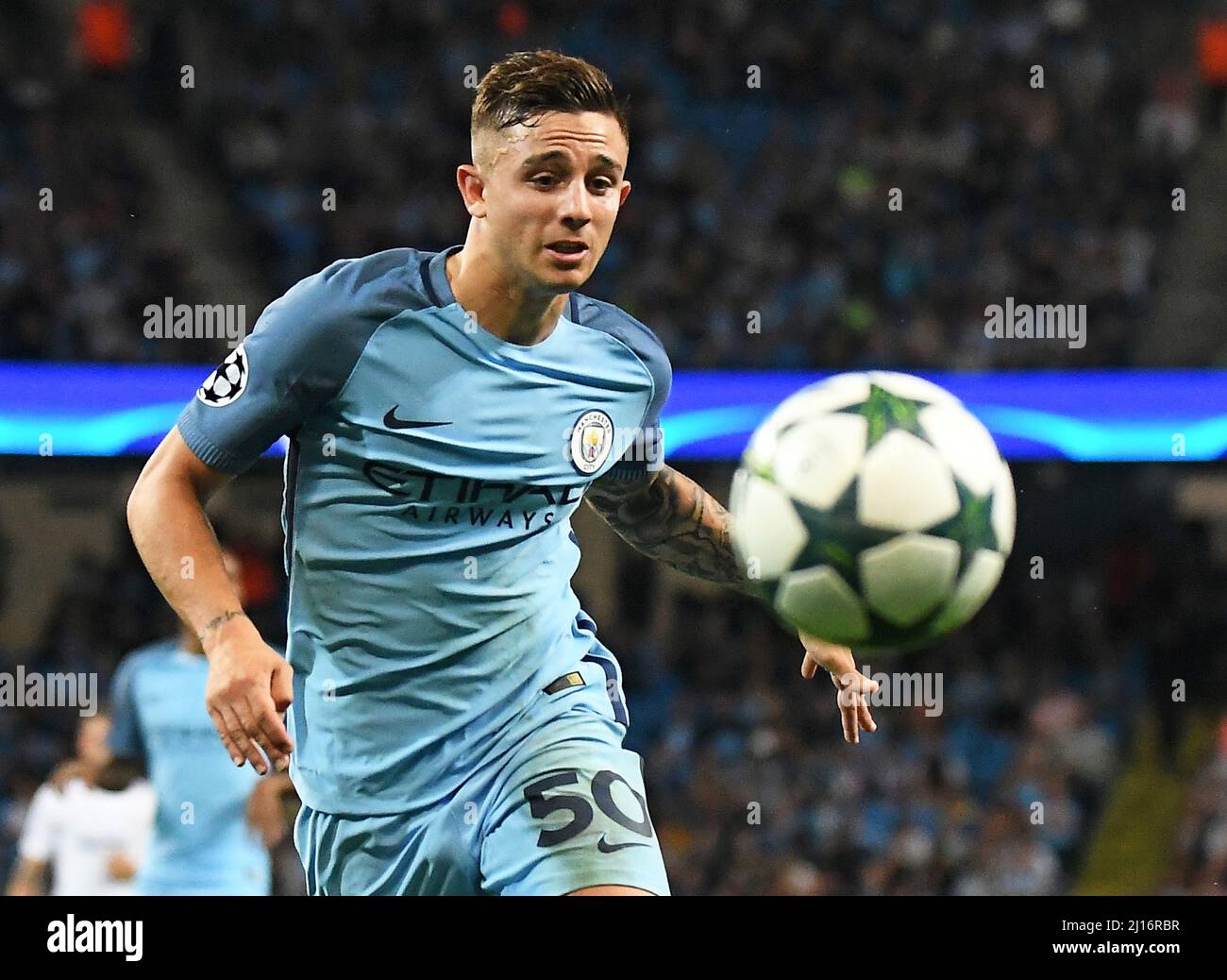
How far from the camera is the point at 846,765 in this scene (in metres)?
8.89

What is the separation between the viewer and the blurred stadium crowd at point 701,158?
9.69m

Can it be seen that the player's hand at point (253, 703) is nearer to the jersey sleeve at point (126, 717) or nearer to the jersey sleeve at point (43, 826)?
the jersey sleeve at point (126, 717)

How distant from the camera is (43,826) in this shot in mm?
5875

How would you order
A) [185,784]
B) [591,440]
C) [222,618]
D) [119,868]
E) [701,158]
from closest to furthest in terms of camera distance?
[222,618] → [591,440] → [185,784] → [119,868] → [701,158]

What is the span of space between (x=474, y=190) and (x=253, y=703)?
1062 millimetres

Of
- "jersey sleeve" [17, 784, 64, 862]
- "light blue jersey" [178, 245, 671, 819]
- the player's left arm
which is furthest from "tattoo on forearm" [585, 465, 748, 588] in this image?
"jersey sleeve" [17, 784, 64, 862]

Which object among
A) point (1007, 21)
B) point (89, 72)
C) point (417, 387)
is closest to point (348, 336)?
point (417, 387)

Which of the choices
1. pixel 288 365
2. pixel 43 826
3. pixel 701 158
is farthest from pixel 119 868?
pixel 701 158

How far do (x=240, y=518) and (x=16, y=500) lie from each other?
3.95ft

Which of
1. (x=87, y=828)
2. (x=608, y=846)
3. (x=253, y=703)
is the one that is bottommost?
(x=87, y=828)

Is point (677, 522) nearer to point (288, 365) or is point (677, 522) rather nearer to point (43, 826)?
point (288, 365)

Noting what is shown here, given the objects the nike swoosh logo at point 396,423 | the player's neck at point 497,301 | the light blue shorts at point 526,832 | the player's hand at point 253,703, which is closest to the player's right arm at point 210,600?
the player's hand at point 253,703

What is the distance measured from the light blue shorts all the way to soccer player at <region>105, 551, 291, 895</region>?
2.34 meters

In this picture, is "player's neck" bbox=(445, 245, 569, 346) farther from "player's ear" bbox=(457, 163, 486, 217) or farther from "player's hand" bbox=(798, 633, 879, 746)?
"player's hand" bbox=(798, 633, 879, 746)
